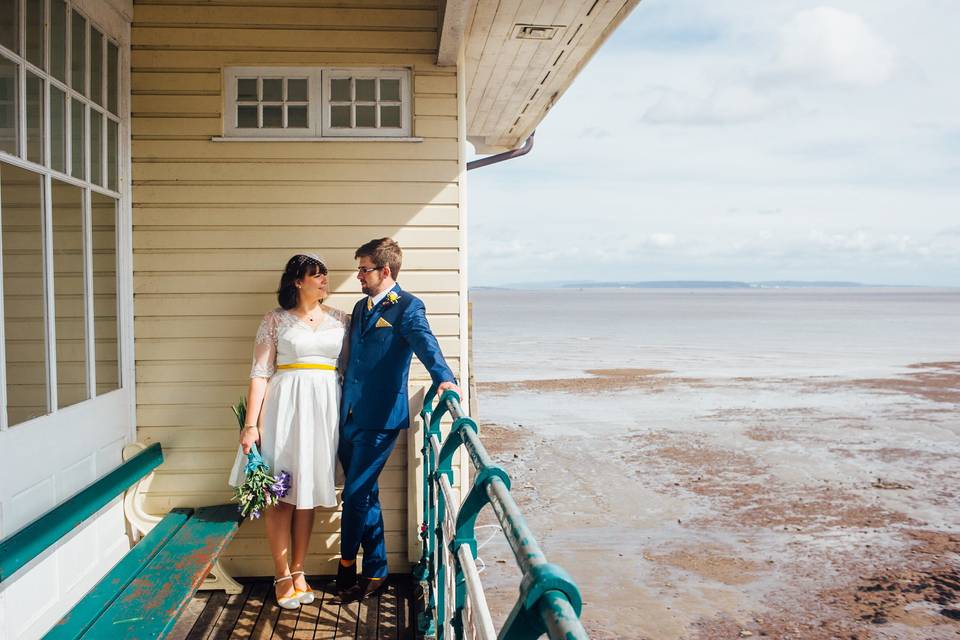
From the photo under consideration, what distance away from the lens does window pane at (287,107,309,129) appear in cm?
461

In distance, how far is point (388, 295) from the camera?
414cm

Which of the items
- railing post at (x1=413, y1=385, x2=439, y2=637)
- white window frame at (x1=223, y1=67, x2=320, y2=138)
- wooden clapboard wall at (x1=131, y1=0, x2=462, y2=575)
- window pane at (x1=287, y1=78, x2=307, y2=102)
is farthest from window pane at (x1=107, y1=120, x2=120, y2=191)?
railing post at (x1=413, y1=385, x2=439, y2=637)

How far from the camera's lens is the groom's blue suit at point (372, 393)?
13.5 ft

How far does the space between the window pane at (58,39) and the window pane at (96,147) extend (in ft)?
1.24

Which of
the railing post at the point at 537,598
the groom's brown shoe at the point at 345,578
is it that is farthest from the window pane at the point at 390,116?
the railing post at the point at 537,598

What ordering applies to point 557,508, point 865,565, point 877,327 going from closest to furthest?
point 865,565
point 557,508
point 877,327

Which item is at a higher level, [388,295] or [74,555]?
[388,295]

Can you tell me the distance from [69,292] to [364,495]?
5.53 feet

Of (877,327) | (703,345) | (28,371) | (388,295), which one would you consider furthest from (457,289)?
(877,327)

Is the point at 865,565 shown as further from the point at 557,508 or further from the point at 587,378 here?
the point at 587,378

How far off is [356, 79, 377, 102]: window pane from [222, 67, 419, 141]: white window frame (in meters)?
0.03

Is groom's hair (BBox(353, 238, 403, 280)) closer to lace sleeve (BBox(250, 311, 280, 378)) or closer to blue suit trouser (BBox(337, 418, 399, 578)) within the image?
lace sleeve (BBox(250, 311, 280, 378))

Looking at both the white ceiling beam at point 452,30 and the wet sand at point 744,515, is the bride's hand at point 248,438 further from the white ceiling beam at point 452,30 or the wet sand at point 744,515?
the wet sand at point 744,515

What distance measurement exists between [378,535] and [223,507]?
930 mm
